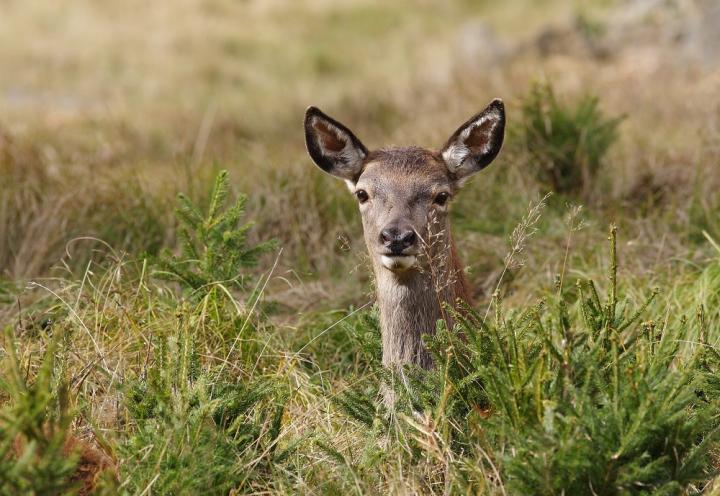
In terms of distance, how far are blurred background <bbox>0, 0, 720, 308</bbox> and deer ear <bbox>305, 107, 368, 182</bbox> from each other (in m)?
0.54

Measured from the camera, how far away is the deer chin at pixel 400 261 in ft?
13.8

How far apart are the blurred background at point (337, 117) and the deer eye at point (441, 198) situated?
447mm

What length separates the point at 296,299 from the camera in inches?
229

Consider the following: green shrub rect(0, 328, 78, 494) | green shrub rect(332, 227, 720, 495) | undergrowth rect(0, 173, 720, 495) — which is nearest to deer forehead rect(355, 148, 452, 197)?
undergrowth rect(0, 173, 720, 495)

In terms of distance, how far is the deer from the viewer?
14.2 feet

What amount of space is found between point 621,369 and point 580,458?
453 mm

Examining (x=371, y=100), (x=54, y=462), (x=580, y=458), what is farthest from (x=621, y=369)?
(x=371, y=100)

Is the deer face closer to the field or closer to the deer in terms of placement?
the deer

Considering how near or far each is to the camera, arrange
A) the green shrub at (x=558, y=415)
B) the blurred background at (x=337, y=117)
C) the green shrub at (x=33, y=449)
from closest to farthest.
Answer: the green shrub at (x=33, y=449), the green shrub at (x=558, y=415), the blurred background at (x=337, y=117)

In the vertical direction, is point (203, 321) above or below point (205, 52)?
below

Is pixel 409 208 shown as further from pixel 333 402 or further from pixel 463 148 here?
pixel 333 402

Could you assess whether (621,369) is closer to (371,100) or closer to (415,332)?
(415,332)

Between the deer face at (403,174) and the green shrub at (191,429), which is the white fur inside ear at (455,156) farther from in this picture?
the green shrub at (191,429)

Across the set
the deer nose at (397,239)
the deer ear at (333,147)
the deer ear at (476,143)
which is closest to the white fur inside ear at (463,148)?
the deer ear at (476,143)
